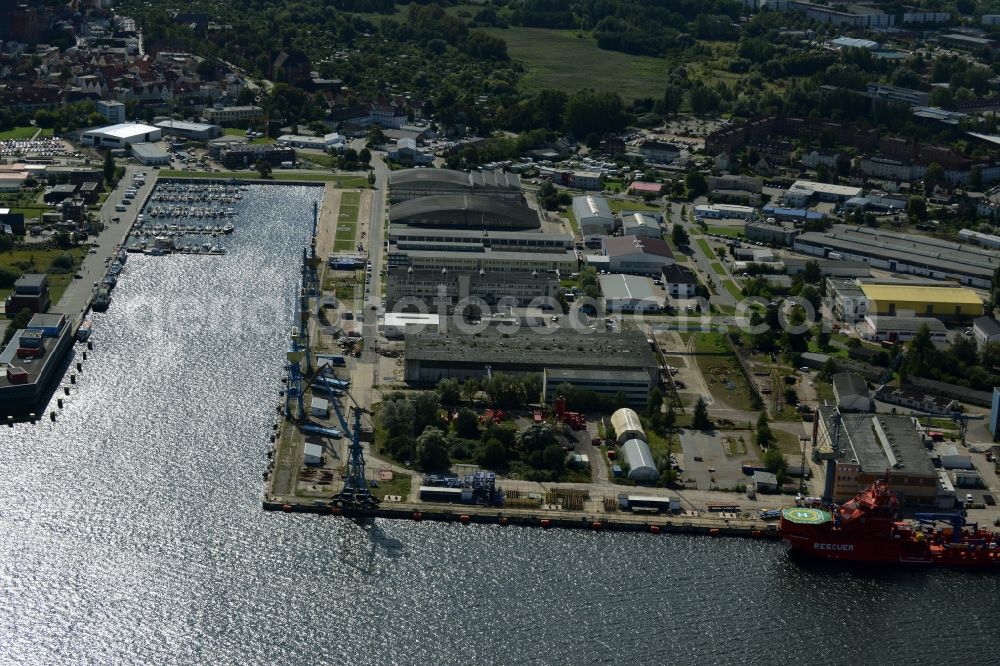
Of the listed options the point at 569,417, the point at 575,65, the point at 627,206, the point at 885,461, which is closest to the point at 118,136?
the point at 627,206

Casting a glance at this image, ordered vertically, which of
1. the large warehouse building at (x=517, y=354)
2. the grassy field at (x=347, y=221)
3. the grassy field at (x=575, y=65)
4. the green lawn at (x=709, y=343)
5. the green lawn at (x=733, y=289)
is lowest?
the grassy field at (x=575, y=65)

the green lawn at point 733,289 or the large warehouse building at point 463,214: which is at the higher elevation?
the large warehouse building at point 463,214

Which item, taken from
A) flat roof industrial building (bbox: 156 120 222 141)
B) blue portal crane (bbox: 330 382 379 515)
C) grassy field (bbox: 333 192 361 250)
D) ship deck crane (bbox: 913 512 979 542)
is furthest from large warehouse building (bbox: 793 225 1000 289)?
flat roof industrial building (bbox: 156 120 222 141)

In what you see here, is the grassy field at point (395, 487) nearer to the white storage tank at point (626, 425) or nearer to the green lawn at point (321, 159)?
the white storage tank at point (626, 425)

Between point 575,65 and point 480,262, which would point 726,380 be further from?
point 575,65

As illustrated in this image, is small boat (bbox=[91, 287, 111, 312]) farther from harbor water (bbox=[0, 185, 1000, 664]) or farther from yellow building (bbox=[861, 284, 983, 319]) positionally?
yellow building (bbox=[861, 284, 983, 319])

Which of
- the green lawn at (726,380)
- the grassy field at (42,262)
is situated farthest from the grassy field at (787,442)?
the grassy field at (42,262)
